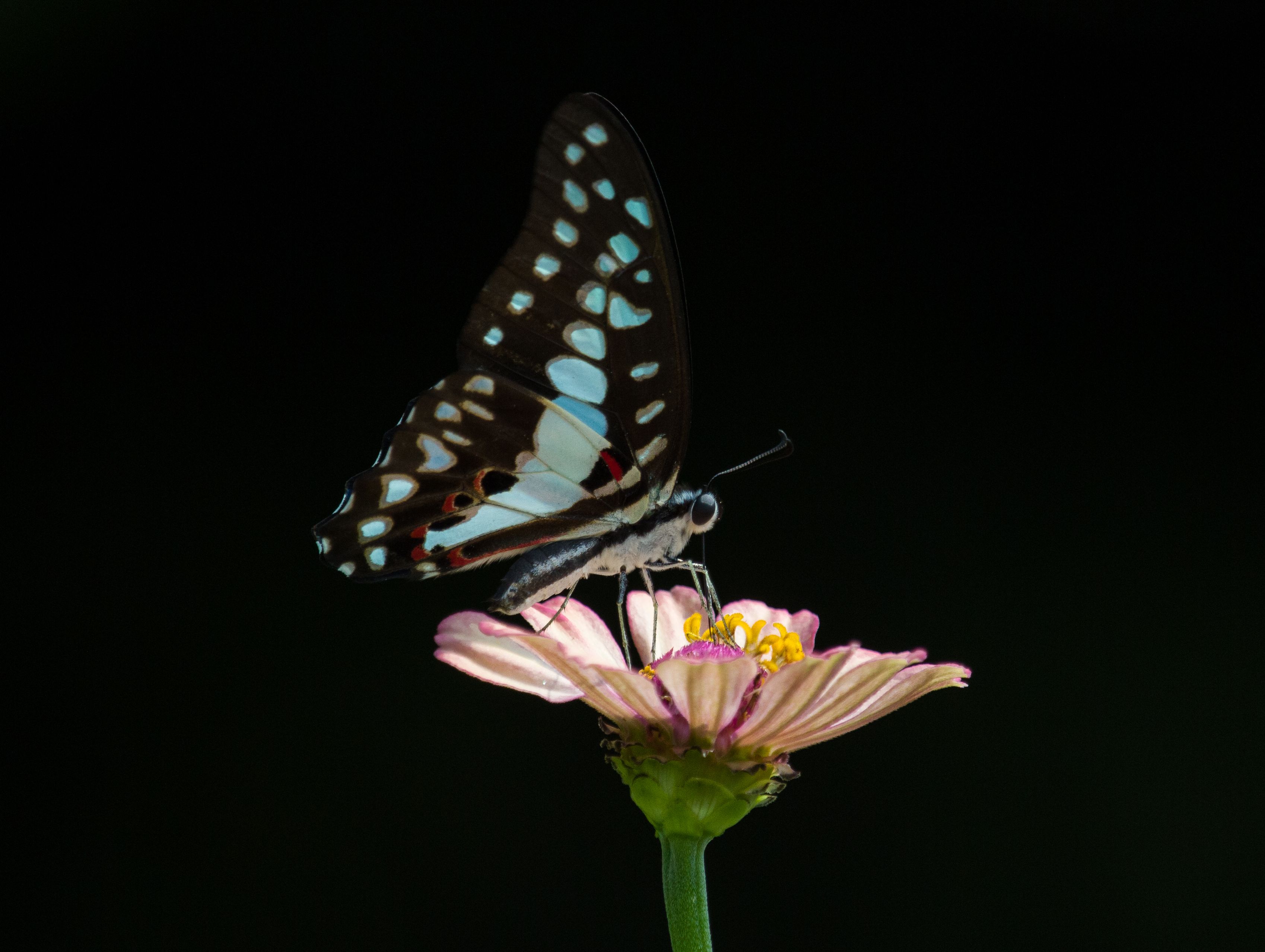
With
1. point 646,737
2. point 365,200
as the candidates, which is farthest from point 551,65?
point 646,737

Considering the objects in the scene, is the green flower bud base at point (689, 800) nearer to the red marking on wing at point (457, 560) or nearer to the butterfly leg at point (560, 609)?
the butterfly leg at point (560, 609)

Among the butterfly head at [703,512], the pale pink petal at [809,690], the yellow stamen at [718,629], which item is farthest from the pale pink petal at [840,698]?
the butterfly head at [703,512]

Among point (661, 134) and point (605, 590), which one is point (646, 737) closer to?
point (605, 590)

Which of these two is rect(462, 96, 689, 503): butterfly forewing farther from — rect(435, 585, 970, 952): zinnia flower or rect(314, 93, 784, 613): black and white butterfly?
rect(435, 585, 970, 952): zinnia flower

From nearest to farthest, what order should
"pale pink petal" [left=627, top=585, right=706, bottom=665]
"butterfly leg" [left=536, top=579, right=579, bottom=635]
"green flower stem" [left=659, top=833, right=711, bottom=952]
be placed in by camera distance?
1. "green flower stem" [left=659, top=833, right=711, bottom=952]
2. "butterfly leg" [left=536, top=579, right=579, bottom=635]
3. "pale pink petal" [left=627, top=585, right=706, bottom=665]

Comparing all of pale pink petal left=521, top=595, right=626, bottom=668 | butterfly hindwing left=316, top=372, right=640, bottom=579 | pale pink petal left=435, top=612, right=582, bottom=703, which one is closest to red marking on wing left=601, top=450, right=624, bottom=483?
butterfly hindwing left=316, top=372, right=640, bottom=579

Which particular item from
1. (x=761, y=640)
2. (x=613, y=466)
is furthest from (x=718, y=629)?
(x=613, y=466)
